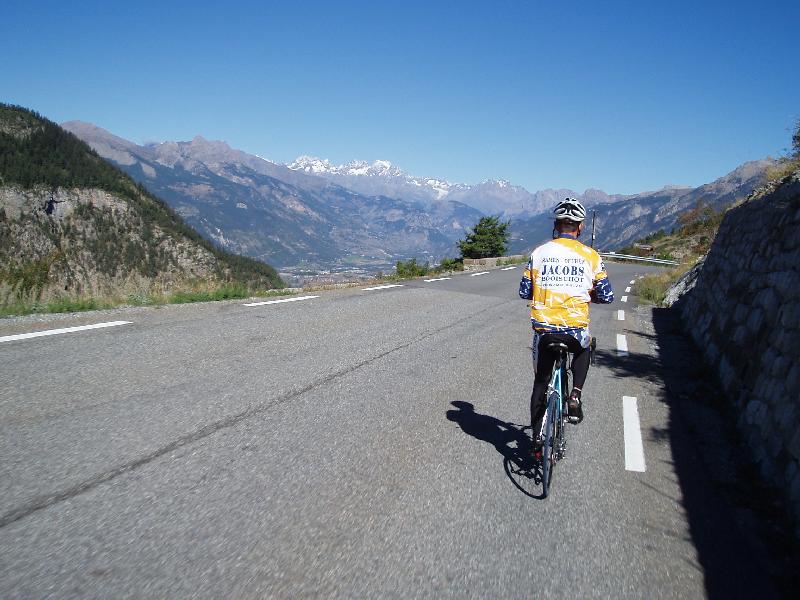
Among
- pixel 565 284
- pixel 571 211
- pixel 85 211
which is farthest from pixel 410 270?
pixel 85 211

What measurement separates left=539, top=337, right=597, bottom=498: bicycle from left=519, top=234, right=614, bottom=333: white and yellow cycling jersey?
0.66 ft

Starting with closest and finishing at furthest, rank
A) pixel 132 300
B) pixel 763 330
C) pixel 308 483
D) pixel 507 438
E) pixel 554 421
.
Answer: pixel 308 483 → pixel 554 421 → pixel 507 438 → pixel 763 330 → pixel 132 300

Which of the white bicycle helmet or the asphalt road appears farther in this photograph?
the white bicycle helmet

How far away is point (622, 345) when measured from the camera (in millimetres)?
9242

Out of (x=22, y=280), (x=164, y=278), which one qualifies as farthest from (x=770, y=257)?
(x=22, y=280)

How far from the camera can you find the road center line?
865 centimetres

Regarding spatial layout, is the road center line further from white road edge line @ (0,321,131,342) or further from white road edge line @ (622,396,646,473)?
white road edge line @ (0,321,131,342)

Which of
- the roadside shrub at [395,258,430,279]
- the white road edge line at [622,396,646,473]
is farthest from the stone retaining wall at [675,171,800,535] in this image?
the roadside shrub at [395,258,430,279]

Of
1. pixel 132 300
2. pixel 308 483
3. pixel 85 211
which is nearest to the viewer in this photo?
pixel 308 483

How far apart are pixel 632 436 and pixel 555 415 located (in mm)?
1563

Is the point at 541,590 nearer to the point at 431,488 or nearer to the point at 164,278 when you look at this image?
the point at 431,488

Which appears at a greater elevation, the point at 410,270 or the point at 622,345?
the point at 410,270

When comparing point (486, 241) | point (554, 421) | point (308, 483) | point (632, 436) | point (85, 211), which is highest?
point (85, 211)

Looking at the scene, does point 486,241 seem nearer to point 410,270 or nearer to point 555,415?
point 410,270
